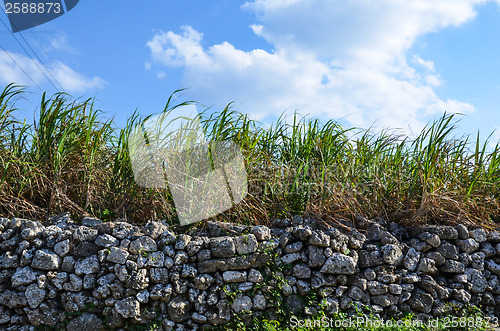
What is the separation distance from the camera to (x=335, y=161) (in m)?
5.29

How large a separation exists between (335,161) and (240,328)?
7.74 feet

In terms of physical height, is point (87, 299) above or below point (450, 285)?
below

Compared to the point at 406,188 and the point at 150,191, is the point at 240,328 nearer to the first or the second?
the point at 150,191

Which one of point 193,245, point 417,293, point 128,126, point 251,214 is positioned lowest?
point 417,293

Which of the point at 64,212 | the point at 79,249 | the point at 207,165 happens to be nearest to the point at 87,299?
the point at 79,249

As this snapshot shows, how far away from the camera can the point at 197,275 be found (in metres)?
4.07

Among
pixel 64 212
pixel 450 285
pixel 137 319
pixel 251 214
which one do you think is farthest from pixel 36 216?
pixel 450 285

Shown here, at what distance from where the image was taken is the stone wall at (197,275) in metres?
3.95

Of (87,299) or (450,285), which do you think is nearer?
(87,299)

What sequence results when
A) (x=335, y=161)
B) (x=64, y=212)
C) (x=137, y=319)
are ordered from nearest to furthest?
(x=137, y=319), (x=64, y=212), (x=335, y=161)

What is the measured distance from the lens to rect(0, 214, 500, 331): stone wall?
3.95 m

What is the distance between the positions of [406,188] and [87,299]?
387 cm

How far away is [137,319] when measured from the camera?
12.8 ft

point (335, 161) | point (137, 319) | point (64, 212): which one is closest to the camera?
point (137, 319)
